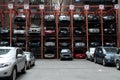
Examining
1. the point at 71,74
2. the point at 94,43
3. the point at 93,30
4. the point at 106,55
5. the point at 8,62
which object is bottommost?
the point at 71,74

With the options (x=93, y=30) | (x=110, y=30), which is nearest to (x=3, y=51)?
(x=93, y=30)

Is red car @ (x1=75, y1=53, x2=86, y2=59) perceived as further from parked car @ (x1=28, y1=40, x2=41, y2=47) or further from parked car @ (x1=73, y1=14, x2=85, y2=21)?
parked car @ (x1=28, y1=40, x2=41, y2=47)

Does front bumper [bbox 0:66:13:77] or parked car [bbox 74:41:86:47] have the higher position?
parked car [bbox 74:41:86:47]

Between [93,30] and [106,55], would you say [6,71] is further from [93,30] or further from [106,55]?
[93,30]

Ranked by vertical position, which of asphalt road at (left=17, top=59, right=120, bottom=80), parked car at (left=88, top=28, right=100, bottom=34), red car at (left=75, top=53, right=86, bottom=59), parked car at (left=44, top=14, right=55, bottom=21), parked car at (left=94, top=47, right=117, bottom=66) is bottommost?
red car at (left=75, top=53, right=86, bottom=59)

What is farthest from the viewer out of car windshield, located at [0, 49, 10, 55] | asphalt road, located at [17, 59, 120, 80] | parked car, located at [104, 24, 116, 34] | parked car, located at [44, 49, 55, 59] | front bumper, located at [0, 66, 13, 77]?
parked car, located at [104, 24, 116, 34]

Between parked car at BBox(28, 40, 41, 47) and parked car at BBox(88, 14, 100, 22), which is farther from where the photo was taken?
parked car at BBox(88, 14, 100, 22)

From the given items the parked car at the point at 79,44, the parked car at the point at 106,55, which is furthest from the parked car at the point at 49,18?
the parked car at the point at 106,55

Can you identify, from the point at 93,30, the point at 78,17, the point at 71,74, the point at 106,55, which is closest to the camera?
the point at 71,74

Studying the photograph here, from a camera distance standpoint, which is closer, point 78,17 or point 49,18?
point 49,18

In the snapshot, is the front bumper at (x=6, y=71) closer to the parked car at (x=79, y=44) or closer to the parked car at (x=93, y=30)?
the parked car at (x=79, y=44)

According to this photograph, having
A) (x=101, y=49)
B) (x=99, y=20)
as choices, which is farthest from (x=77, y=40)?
(x=101, y=49)

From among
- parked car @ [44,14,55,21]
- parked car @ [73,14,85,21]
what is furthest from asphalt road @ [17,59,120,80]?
parked car @ [73,14,85,21]

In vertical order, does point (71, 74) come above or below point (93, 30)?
Answer: below
